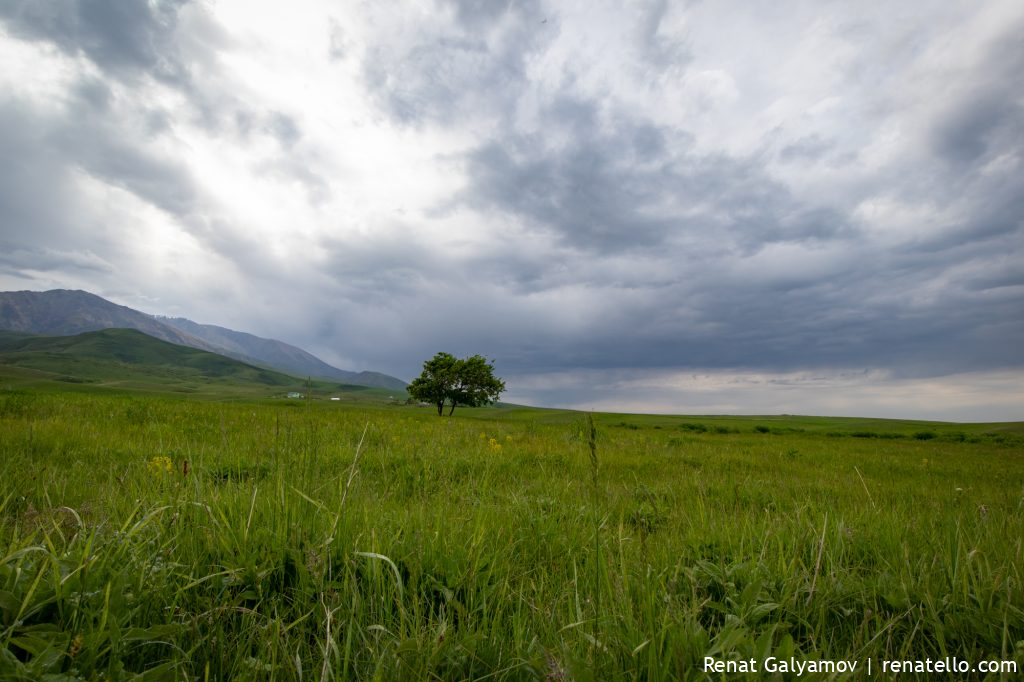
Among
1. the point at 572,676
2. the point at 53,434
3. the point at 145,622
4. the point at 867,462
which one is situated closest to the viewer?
the point at 572,676

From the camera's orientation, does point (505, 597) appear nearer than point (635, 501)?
Yes

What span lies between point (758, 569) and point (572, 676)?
1766 mm

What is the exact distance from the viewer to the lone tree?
71125mm

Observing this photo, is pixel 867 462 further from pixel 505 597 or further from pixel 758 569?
pixel 505 597

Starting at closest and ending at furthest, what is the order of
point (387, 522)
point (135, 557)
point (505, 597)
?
1. point (135, 557)
2. point (505, 597)
3. point (387, 522)

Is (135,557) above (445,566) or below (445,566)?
above

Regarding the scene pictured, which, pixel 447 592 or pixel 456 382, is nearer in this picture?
pixel 447 592

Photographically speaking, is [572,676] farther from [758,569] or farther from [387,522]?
[387,522]

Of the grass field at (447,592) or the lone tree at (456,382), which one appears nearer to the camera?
the grass field at (447,592)

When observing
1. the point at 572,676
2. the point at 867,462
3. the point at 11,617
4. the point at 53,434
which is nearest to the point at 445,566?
the point at 572,676

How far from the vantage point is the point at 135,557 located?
85.8 inches

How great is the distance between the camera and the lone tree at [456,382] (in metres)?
71.1

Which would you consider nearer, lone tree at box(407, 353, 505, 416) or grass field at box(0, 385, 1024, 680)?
grass field at box(0, 385, 1024, 680)

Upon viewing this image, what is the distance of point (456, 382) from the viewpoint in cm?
7162
